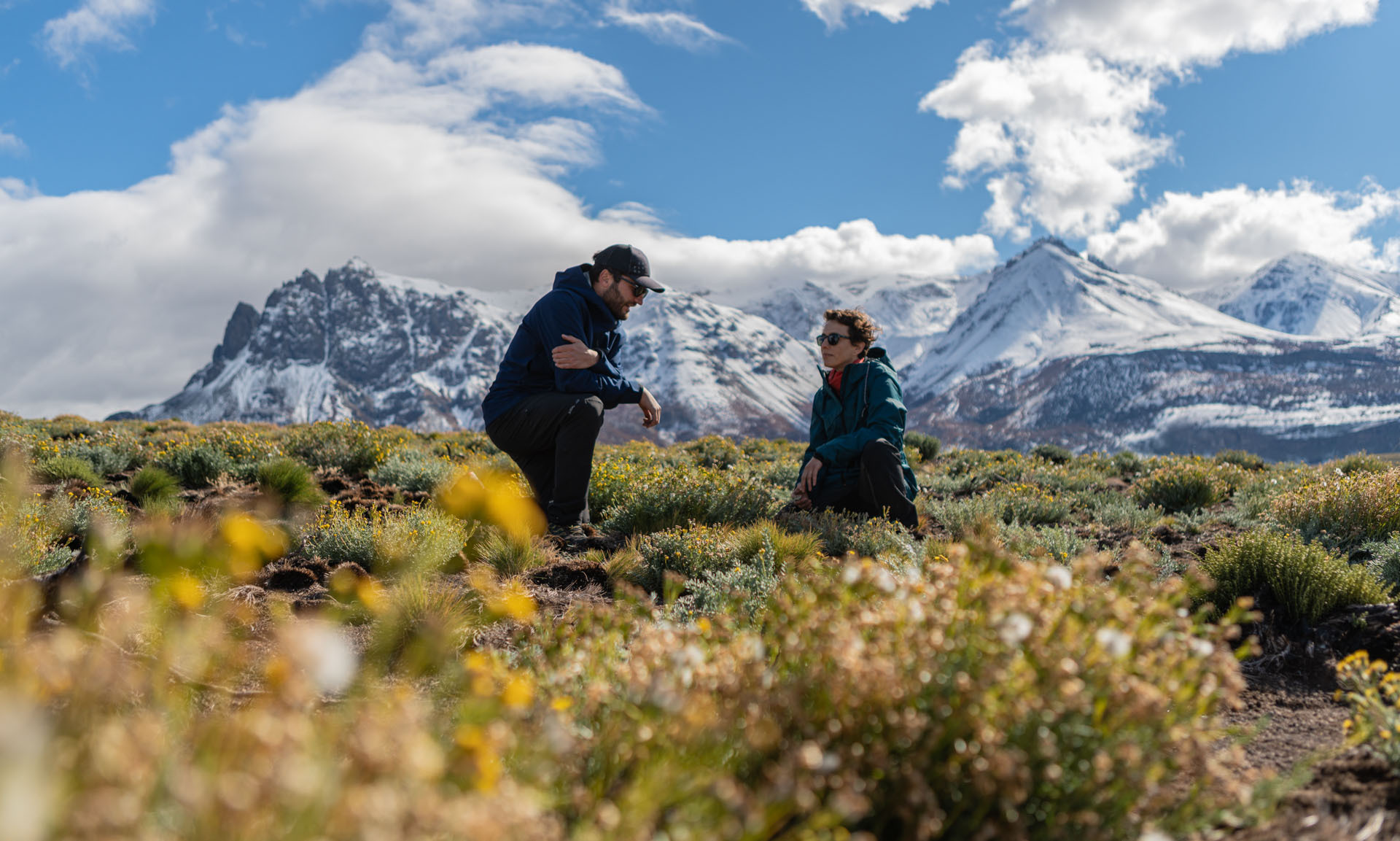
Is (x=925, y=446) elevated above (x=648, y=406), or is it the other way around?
(x=648, y=406)

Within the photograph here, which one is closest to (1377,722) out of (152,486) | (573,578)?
(573,578)

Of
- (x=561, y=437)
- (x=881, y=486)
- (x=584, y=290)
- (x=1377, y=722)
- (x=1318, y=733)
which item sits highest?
(x=584, y=290)

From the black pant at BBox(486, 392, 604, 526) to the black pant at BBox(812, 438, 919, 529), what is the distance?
2043mm

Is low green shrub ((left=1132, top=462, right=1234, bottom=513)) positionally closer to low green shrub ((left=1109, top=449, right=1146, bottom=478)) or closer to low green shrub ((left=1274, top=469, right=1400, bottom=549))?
low green shrub ((left=1274, top=469, right=1400, bottom=549))

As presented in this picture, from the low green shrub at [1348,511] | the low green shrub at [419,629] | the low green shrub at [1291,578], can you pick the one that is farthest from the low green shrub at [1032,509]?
the low green shrub at [419,629]

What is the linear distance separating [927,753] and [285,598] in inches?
157

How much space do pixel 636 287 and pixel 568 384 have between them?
101 cm

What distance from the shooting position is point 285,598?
15.0ft

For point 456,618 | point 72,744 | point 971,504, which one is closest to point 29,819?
point 72,744

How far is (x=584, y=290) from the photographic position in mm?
6695

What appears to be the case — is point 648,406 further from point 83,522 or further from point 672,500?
point 83,522

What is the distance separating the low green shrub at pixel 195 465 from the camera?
803 cm

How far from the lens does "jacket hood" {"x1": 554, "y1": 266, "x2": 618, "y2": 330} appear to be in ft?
21.9

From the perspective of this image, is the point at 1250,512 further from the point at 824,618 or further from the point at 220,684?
the point at 220,684
